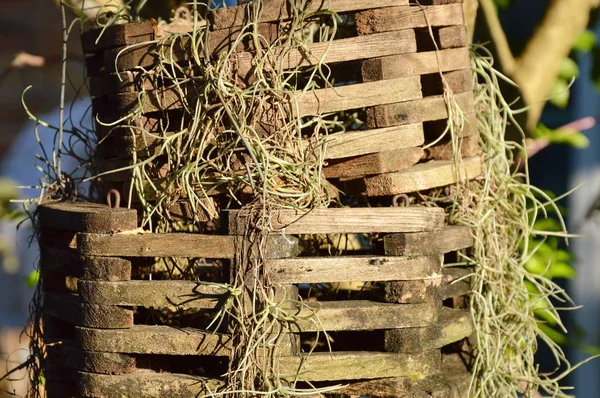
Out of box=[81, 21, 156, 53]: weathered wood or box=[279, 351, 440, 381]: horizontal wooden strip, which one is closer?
box=[279, 351, 440, 381]: horizontal wooden strip

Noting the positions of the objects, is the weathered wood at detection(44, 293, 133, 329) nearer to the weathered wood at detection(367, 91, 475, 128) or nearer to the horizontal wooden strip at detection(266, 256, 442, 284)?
the horizontal wooden strip at detection(266, 256, 442, 284)

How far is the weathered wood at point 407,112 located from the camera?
120 centimetres

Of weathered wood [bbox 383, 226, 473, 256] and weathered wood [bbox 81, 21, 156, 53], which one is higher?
weathered wood [bbox 81, 21, 156, 53]

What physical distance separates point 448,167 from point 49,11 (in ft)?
12.1

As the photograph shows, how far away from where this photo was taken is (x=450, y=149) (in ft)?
4.40

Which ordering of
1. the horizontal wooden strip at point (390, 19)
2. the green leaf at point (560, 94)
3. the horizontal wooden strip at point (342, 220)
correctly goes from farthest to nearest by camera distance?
the green leaf at point (560, 94)
the horizontal wooden strip at point (390, 19)
the horizontal wooden strip at point (342, 220)

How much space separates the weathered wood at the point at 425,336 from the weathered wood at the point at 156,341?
0.78ft

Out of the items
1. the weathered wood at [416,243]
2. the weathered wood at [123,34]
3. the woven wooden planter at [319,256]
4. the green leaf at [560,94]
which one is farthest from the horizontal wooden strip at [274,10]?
the green leaf at [560,94]

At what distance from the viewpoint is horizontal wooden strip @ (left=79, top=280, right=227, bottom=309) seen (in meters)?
1.12

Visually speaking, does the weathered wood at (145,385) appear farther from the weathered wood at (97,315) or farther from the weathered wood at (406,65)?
the weathered wood at (406,65)

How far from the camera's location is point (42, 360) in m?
1.34

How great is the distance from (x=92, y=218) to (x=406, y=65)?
0.52m

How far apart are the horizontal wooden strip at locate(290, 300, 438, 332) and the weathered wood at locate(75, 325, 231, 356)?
117mm

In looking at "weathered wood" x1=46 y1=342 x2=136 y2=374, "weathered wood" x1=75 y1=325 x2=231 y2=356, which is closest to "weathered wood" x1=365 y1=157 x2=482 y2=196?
"weathered wood" x1=75 y1=325 x2=231 y2=356
